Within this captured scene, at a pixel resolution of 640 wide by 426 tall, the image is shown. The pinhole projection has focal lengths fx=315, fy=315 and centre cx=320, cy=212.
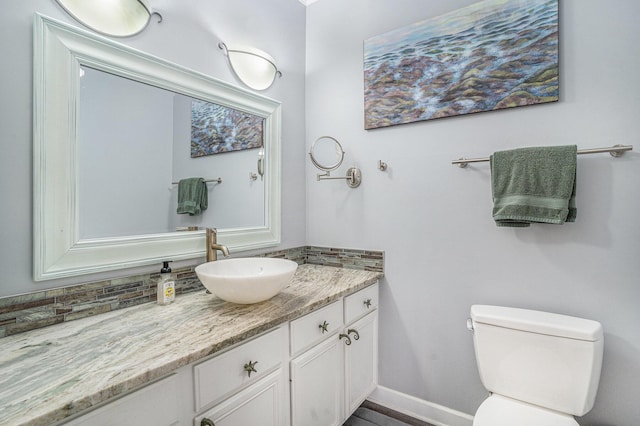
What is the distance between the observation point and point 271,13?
1921mm

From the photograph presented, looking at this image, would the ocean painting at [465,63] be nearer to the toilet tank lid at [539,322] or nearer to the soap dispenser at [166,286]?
the toilet tank lid at [539,322]

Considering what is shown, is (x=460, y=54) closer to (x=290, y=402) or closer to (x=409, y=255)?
(x=409, y=255)

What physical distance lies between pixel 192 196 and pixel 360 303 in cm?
103

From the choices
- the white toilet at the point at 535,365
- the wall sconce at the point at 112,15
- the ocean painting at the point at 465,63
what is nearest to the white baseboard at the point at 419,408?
the white toilet at the point at 535,365

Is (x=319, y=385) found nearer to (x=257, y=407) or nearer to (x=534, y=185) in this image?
(x=257, y=407)

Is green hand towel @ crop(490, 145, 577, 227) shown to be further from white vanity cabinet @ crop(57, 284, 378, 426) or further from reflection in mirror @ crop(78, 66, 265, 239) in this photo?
reflection in mirror @ crop(78, 66, 265, 239)

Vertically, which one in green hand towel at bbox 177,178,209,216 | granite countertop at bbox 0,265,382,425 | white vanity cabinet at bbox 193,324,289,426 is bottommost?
white vanity cabinet at bbox 193,324,289,426

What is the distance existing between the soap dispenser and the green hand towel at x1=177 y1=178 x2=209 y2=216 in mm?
289

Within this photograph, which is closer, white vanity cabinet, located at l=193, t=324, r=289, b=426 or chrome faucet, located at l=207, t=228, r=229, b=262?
white vanity cabinet, located at l=193, t=324, r=289, b=426

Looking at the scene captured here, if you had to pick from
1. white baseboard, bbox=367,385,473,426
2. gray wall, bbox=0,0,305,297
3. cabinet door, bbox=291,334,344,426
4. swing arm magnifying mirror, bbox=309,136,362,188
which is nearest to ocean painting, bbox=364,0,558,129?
swing arm magnifying mirror, bbox=309,136,362,188

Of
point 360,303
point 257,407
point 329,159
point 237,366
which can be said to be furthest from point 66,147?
point 360,303

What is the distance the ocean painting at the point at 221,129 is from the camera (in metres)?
1.56

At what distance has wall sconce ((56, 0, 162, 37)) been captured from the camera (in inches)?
44.5

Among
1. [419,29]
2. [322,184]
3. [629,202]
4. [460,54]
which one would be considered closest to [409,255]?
[322,184]
